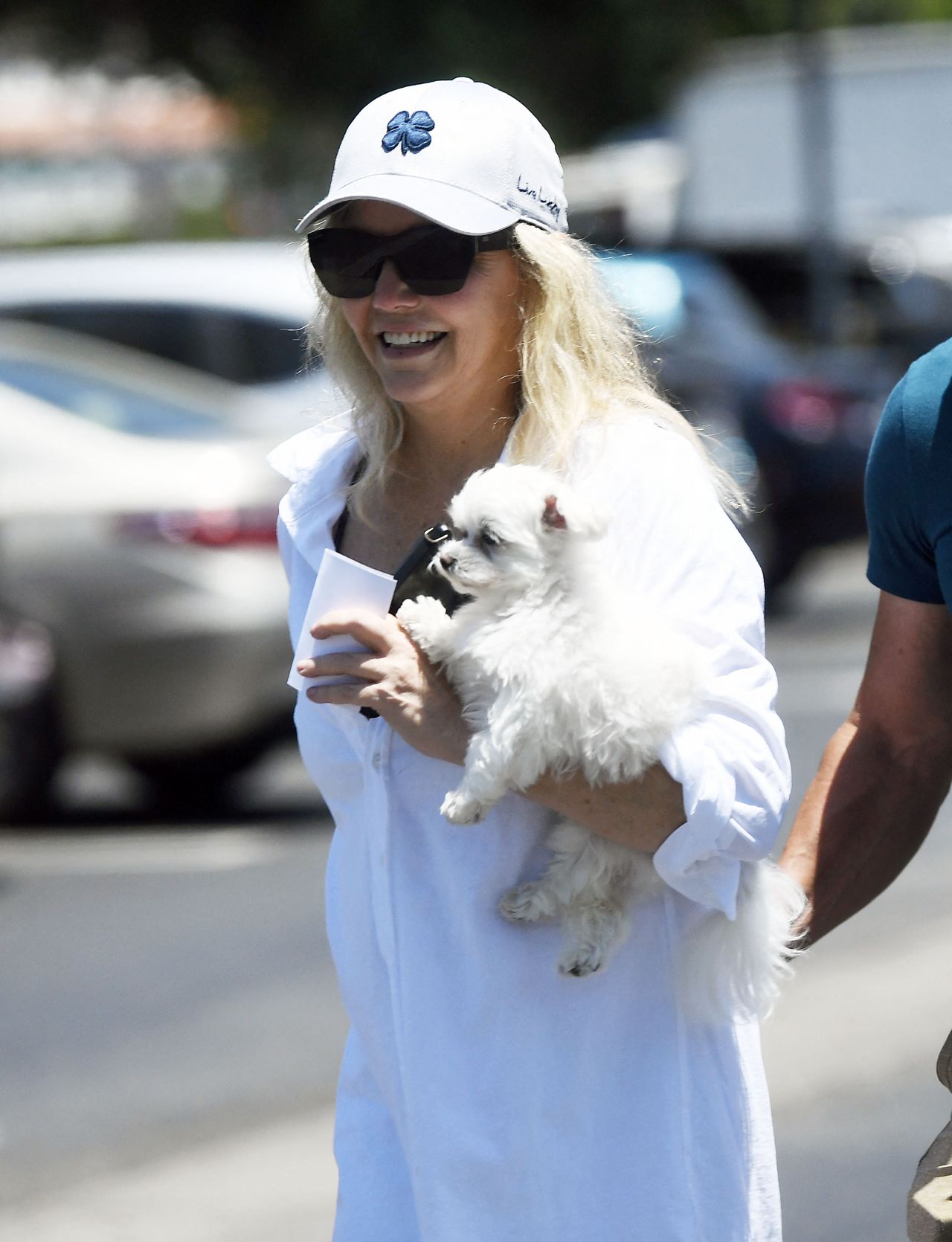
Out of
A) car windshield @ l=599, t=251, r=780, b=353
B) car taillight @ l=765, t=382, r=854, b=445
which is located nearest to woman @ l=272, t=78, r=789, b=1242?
car windshield @ l=599, t=251, r=780, b=353

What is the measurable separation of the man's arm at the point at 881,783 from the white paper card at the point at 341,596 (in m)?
0.72

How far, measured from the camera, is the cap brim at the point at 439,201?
2279 mm

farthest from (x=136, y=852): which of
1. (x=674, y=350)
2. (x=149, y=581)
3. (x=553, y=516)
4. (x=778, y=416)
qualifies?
(x=778, y=416)

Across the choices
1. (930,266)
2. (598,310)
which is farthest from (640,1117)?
(930,266)

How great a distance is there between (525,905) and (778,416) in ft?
35.9

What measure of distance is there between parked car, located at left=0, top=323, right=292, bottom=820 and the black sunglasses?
194 inches

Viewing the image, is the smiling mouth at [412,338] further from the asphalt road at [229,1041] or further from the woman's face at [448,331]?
the asphalt road at [229,1041]

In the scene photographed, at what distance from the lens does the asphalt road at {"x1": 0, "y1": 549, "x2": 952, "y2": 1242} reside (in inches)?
174

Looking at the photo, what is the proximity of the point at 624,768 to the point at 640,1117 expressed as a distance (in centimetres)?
43

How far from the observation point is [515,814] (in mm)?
2322

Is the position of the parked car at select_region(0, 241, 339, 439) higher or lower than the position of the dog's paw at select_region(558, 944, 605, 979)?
lower

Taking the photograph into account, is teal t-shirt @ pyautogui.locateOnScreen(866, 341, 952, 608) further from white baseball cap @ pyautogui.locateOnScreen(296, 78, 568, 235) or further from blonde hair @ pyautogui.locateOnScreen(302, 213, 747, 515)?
white baseball cap @ pyautogui.locateOnScreen(296, 78, 568, 235)

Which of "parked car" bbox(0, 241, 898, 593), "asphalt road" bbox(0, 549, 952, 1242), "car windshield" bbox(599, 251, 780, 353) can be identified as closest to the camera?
"asphalt road" bbox(0, 549, 952, 1242)

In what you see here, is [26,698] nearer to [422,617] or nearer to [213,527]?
[213,527]
